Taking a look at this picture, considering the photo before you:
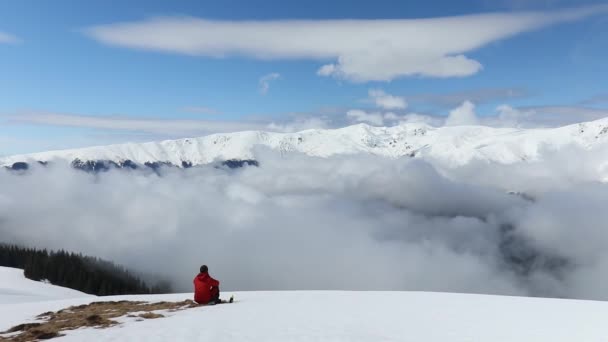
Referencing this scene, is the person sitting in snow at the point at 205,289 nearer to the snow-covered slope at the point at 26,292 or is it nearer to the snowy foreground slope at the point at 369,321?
the snowy foreground slope at the point at 369,321

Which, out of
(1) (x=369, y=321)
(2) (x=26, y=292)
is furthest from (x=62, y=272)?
(1) (x=369, y=321)

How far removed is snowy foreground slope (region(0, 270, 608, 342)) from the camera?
14836 millimetres

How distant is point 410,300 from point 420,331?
30.2 ft

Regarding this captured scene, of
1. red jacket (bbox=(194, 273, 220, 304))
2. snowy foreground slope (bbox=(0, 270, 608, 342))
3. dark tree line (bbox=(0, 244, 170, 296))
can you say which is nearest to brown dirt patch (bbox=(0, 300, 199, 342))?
red jacket (bbox=(194, 273, 220, 304))

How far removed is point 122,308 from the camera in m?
22.6

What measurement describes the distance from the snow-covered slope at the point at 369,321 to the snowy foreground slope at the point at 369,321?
3cm

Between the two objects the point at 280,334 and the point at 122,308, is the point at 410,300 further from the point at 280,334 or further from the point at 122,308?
the point at 122,308

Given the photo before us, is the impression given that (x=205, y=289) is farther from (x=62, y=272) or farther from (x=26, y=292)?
(x=62, y=272)

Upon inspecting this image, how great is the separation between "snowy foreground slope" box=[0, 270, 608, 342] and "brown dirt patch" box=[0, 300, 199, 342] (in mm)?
1007

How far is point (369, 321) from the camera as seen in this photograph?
17484 millimetres

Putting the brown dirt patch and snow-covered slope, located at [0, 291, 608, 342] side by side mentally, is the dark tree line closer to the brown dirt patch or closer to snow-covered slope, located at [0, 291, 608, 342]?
the brown dirt patch

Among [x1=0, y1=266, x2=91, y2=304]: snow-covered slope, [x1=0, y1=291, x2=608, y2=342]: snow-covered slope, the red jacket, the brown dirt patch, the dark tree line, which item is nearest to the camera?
[x1=0, y1=291, x2=608, y2=342]: snow-covered slope

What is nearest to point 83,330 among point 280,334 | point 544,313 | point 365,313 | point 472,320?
point 280,334

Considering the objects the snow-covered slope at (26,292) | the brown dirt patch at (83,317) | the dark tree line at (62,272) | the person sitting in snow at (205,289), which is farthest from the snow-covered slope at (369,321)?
the dark tree line at (62,272)
